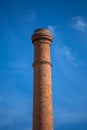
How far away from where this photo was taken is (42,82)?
1841cm

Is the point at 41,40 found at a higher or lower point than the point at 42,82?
higher

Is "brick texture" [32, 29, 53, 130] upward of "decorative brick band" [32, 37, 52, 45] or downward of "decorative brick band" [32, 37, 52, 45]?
downward

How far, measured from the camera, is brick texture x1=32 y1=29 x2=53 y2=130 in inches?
687

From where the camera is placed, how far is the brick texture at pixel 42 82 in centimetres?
1744

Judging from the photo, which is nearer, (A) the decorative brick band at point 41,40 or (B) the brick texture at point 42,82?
Answer: (B) the brick texture at point 42,82

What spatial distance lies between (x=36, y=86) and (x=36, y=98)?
93 cm

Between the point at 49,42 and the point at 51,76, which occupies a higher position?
the point at 49,42

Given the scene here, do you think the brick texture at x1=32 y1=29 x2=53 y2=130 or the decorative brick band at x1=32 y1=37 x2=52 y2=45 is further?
the decorative brick band at x1=32 y1=37 x2=52 y2=45

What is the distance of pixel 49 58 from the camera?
1964 centimetres

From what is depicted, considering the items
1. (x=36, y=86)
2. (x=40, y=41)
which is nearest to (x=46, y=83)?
(x=36, y=86)

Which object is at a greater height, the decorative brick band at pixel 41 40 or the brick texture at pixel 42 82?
the decorative brick band at pixel 41 40

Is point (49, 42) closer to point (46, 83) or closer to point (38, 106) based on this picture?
point (46, 83)

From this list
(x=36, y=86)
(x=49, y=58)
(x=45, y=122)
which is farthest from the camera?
(x=49, y=58)

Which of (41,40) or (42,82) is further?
(41,40)
